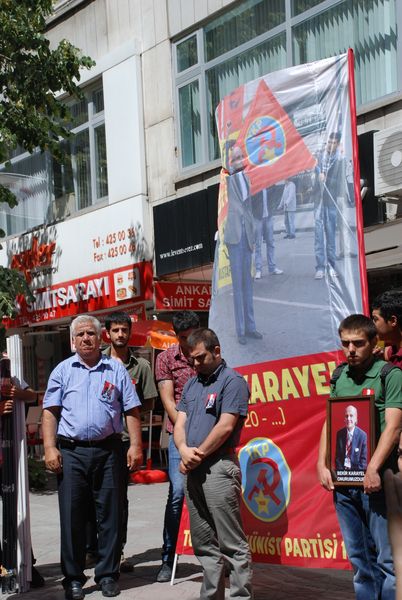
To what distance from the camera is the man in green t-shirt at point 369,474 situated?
4.94 meters

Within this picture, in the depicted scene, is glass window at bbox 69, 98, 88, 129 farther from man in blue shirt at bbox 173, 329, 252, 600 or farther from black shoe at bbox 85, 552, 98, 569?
man in blue shirt at bbox 173, 329, 252, 600

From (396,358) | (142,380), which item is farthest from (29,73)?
(396,358)

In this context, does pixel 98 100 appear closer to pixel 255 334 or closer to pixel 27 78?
pixel 27 78

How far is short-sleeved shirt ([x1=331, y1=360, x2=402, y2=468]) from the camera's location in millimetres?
4965

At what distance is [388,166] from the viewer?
10.6 m

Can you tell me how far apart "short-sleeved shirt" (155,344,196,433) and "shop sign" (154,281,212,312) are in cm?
823

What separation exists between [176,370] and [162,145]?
30.2 feet

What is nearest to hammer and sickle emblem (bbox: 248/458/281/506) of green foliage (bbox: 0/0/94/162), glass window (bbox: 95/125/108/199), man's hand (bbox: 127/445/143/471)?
man's hand (bbox: 127/445/143/471)

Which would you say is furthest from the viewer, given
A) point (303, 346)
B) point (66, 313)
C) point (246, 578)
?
point (66, 313)

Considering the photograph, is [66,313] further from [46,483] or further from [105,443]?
[105,443]

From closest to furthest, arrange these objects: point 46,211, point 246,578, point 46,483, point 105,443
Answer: point 246,578 → point 105,443 → point 46,483 → point 46,211

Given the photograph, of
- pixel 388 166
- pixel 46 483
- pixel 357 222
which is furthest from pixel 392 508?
pixel 46 483

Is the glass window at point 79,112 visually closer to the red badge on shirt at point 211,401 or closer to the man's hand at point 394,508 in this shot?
the red badge on shirt at point 211,401

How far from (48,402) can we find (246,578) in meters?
1.99
